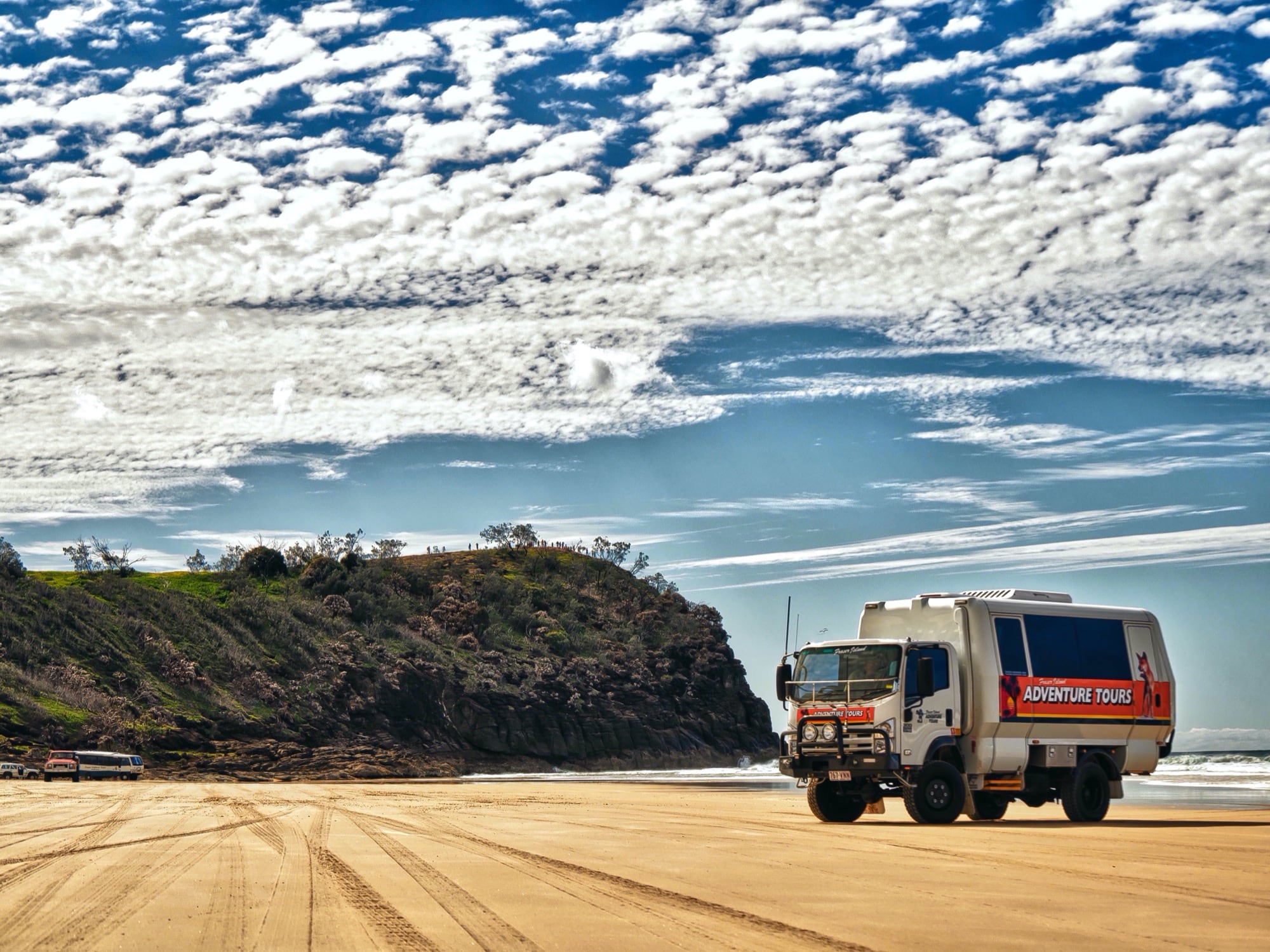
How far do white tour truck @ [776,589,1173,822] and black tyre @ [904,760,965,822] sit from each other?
0.08 feet

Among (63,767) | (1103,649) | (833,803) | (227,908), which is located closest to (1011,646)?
(1103,649)

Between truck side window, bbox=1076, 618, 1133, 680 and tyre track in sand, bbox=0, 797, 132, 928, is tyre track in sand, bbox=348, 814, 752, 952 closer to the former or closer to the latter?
tyre track in sand, bbox=0, 797, 132, 928

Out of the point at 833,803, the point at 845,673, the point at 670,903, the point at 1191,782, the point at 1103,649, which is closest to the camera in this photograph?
the point at 670,903

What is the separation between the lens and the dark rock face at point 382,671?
7331 cm

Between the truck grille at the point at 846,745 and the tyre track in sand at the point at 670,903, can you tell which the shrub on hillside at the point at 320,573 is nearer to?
the truck grille at the point at 846,745

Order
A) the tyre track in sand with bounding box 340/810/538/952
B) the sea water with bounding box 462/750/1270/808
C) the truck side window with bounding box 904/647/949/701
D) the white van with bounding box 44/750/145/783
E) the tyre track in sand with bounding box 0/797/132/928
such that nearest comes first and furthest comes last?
the tyre track in sand with bounding box 340/810/538/952
the tyre track in sand with bounding box 0/797/132/928
the truck side window with bounding box 904/647/949/701
the sea water with bounding box 462/750/1270/808
the white van with bounding box 44/750/145/783

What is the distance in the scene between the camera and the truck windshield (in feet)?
70.5

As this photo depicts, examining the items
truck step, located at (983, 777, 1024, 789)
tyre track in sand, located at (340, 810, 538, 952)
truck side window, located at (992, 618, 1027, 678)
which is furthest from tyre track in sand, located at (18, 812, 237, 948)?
truck side window, located at (992, 618, 1027, 678)

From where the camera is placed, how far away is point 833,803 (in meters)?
23.1

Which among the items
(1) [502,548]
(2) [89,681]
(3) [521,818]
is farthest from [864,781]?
(1) [502,548]

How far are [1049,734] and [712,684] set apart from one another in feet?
357

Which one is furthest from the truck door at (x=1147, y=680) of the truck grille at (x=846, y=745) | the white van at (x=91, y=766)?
the white van at (x=91, y=766)

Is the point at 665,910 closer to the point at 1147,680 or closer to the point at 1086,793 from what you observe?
the point at 1086,793

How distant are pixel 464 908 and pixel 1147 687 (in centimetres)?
1793
